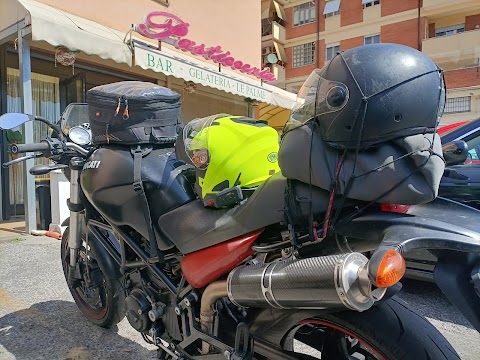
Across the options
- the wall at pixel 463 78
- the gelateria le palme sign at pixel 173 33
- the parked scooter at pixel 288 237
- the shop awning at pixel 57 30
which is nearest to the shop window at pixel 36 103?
the shop awning at pixel 57 30

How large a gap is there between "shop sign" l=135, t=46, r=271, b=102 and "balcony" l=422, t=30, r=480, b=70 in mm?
13639

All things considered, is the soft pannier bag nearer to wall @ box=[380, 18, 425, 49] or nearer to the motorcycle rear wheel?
the motorcycle rear wheel

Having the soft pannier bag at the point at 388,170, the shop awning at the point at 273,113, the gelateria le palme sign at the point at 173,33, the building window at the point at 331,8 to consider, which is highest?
the building window at the point at 331,8

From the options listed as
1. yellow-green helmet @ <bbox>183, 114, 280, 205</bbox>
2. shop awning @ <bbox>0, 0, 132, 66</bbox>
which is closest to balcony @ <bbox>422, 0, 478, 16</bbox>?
shop awning @ <bbox>0, 0, 132, 66</bbox>

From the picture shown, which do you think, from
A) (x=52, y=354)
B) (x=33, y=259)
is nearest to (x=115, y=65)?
(x=33, y=259)

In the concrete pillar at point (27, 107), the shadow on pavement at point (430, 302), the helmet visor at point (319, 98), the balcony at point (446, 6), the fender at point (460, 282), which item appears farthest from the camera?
the balcony at point (446, 6)

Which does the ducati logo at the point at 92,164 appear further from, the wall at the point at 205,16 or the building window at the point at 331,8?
the building window at the point at 331,8

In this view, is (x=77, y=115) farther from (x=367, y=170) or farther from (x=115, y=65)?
(x=115, y=65)

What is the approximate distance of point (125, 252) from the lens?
2053mm

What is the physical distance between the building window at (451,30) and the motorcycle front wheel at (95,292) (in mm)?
22824

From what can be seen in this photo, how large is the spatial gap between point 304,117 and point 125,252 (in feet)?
4.18

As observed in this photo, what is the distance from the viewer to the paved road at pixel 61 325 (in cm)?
238

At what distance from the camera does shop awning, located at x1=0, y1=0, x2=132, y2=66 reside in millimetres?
5016

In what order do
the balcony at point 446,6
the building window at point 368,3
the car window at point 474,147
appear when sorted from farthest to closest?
the building window at point 368,3, the balcony at point 446,6, the car window at point 474,147
